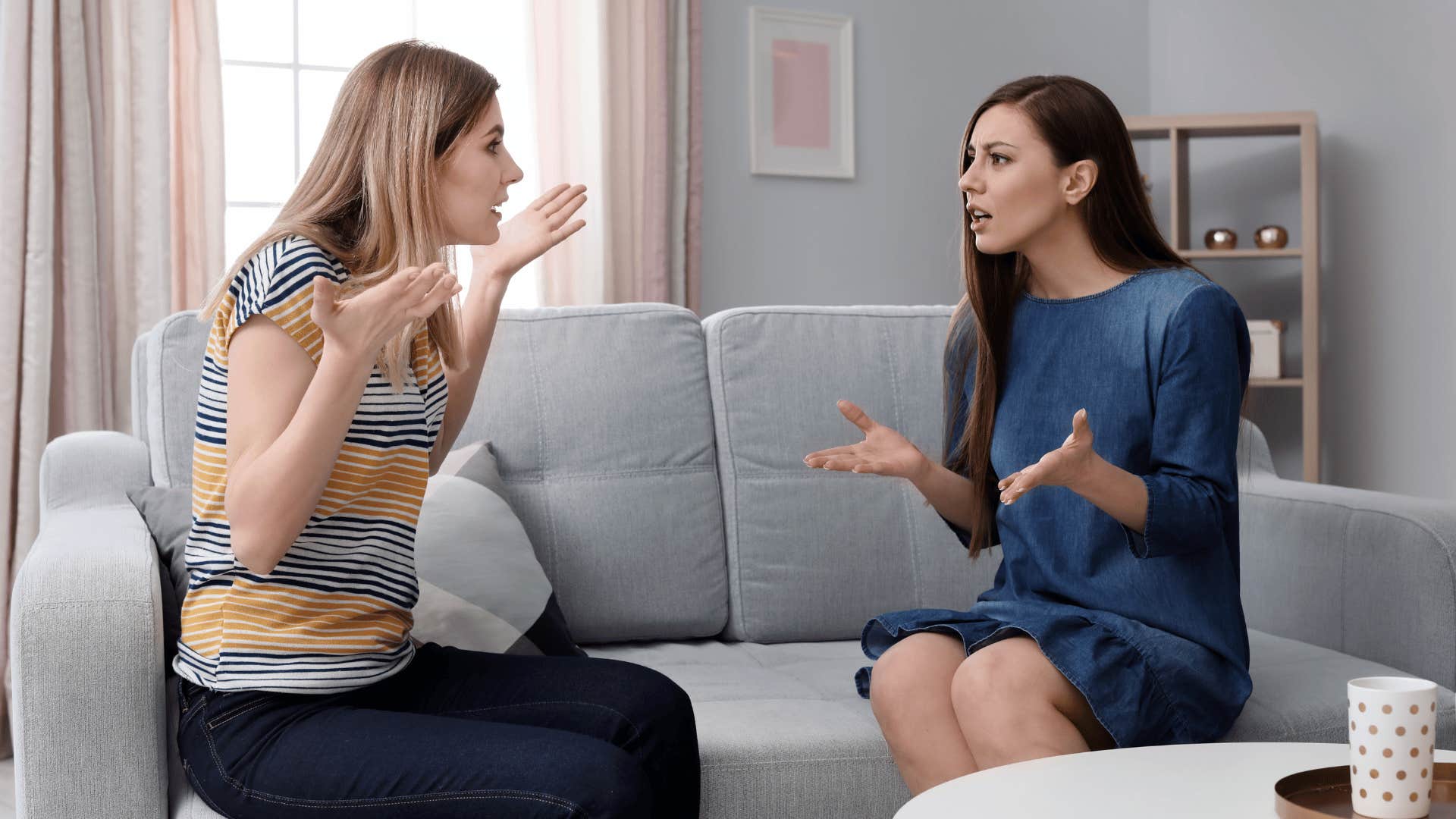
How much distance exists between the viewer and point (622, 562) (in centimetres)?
189

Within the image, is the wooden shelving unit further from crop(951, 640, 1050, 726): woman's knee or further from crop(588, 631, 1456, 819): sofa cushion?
crop(951, 640, 1050, 726): woman's knee

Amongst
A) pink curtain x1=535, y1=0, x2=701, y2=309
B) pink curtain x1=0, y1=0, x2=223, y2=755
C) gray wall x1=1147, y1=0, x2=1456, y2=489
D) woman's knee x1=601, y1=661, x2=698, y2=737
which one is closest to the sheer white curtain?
pink curtain x1=0, y1=0, x2=223, y2=755

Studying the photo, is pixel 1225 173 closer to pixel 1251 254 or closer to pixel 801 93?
pixel 1251 254

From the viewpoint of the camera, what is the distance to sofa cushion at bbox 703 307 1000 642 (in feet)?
6.39

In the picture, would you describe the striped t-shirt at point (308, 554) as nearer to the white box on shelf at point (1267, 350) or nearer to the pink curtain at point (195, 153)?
the pink curtain at point (195, 153)

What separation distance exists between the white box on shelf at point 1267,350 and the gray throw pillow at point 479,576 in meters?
2.35

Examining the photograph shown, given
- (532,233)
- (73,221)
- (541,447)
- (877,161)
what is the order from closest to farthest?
1. (532,233)
2. (541,447)
3. (73,221)
4. (877,161)

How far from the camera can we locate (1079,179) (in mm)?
1531

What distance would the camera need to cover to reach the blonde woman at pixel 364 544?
3.75 ft

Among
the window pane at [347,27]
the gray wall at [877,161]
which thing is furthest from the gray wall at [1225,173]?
the window pane at [347,27]

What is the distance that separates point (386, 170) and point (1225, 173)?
10.2ft

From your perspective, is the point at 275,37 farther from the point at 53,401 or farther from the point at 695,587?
the point at 695,587

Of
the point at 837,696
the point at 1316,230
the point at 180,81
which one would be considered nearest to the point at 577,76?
the point at 180,81

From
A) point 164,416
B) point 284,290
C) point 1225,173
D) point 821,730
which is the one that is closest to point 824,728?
point 821,730
